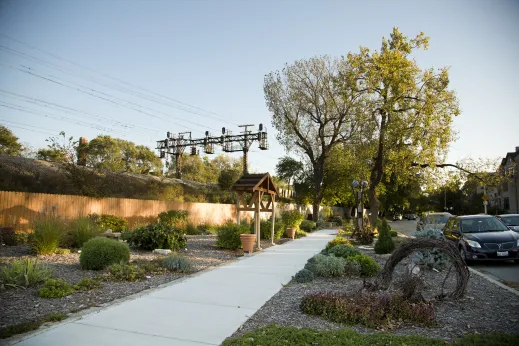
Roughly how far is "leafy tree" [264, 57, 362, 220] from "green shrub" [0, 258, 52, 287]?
2545 centimetres

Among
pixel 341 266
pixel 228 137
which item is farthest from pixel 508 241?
pixel 228 137

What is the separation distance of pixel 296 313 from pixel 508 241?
887cm

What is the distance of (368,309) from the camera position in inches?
201

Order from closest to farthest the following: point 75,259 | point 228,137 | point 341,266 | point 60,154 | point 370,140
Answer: point 341,266, point 75,259, point 60,154, point 370,140, point 228,137

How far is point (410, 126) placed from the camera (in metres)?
20.3

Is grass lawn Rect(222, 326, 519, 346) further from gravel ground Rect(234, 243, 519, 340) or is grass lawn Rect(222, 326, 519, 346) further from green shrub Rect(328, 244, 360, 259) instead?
green shrub Rect(328, 244, 360, 259)

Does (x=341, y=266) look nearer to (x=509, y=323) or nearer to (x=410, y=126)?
(x=509, y=323)

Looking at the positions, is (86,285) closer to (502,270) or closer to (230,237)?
(230,237)

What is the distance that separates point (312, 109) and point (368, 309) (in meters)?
26.5

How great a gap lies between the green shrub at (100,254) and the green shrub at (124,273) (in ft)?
1.36

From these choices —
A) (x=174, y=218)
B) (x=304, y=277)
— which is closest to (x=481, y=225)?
(x=304, y=277)

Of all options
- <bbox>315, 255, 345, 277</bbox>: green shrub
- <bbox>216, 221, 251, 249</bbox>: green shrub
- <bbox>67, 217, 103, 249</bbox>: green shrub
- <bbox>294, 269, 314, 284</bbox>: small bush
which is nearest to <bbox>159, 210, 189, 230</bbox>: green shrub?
<bbox>216, 221, 251, 249</bbox>: green shrub

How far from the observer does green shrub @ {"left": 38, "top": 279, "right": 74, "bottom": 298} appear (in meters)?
5.95

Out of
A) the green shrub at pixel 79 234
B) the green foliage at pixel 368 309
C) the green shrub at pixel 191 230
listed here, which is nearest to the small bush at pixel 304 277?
the green foliage at pixel 368 309
